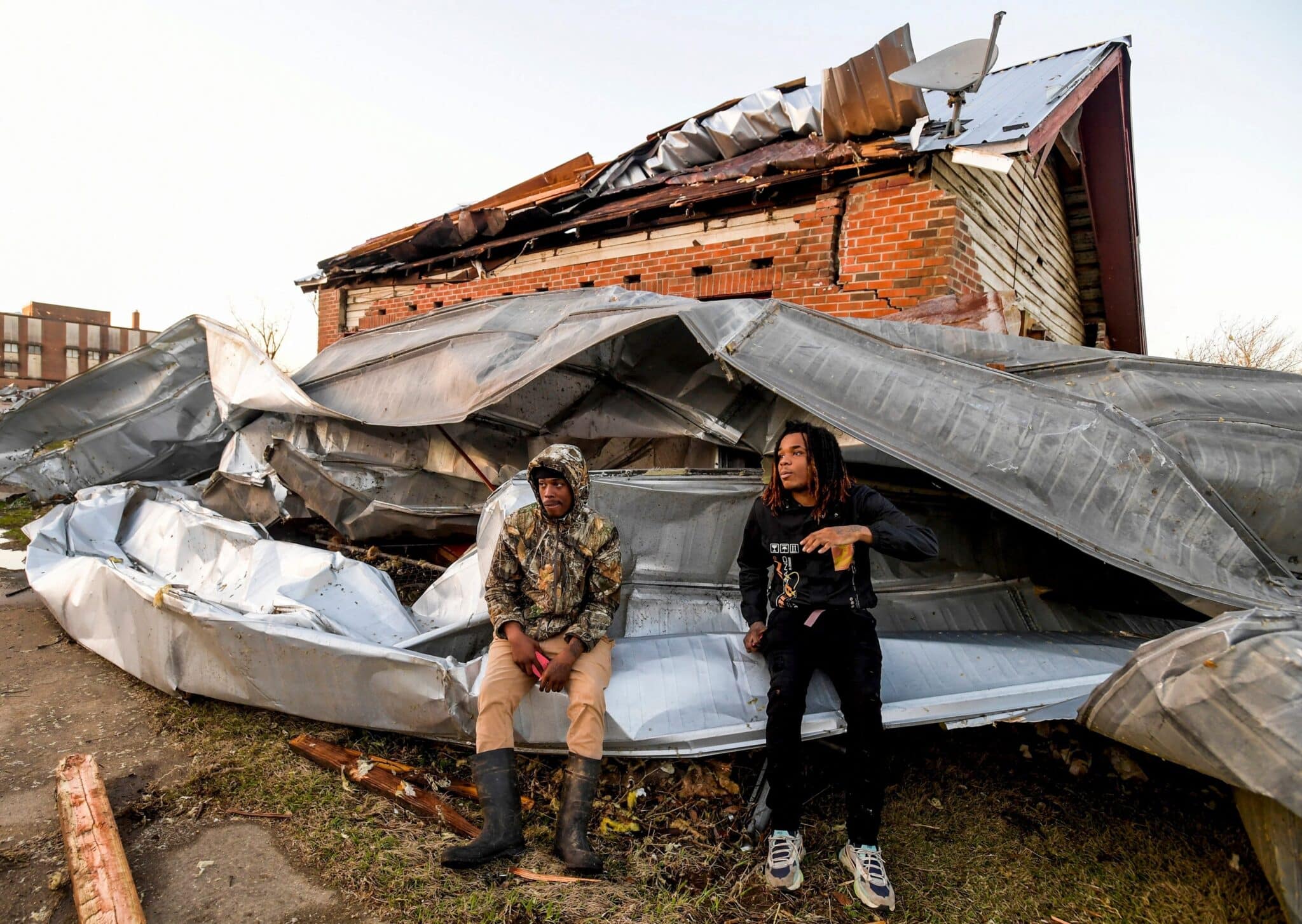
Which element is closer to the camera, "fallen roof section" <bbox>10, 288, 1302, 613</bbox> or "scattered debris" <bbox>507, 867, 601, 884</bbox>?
"scattered debris" <bbox>507, 867, 601, 884</bbox>

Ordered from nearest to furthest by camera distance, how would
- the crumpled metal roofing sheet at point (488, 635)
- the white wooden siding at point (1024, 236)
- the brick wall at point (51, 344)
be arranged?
the crumpled metal roofing sheet at point (488, 635), the white wooden siding at point (1024, 236), the brick wall at point (51, 344)

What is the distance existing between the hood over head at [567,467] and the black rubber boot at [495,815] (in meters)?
0.87

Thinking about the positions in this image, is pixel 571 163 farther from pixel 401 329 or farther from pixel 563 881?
pixel 563 881

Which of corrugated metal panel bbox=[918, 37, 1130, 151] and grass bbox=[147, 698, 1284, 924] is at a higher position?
corrugated metal panel bbox=[918, 37, 1130, 151]

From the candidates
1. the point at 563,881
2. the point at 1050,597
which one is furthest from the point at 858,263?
the point at 563,881

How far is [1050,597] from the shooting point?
3.04m

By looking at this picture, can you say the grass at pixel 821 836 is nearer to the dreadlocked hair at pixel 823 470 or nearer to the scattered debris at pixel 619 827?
the scattered debris at pixel 619 827

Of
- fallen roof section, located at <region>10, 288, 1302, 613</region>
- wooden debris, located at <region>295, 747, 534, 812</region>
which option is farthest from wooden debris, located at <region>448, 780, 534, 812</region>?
fallen roof section, located at <region>10, 288, 1302, 613</region>

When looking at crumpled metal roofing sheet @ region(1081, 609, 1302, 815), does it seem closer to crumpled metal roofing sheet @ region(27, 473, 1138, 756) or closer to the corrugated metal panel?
crumpled metal roofing sheet @ region(27, 473, 1138, 756)

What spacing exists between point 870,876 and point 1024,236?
20.0ft

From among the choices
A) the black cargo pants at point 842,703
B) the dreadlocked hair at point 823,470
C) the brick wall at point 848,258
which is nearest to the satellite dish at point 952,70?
the brick wall at point 848,258

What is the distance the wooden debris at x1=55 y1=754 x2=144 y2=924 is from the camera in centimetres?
172

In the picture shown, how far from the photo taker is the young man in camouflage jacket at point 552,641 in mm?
2111

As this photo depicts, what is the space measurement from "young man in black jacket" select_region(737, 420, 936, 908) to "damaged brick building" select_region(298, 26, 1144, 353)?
2.94 meters
